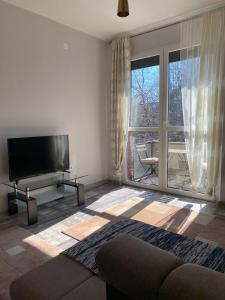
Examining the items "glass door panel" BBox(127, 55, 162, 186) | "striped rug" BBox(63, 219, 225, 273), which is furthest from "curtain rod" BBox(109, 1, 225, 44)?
"striped rug" BBox(63, 219, 225, 273)

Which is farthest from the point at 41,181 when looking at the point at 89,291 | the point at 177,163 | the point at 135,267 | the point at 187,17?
the point at 187,17

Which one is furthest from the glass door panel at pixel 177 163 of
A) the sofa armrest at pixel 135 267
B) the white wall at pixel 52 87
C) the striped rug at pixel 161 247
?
the sofa armrest at pixel 135 267

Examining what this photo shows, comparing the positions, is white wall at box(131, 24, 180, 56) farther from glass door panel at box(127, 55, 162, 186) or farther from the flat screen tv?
the flat screen tv

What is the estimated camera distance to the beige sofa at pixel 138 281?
759 millimetres

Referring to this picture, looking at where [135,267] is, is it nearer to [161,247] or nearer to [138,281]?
[138,281]

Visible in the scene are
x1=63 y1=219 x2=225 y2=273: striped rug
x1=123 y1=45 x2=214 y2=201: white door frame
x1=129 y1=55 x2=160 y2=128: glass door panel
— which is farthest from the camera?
x1=129 y1=55 x2=160 y2=128: glass door panel

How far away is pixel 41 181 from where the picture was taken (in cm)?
361

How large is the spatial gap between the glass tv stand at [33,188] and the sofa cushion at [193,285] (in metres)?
2.51

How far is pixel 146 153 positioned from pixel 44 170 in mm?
1875

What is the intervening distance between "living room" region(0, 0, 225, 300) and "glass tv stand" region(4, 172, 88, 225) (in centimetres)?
2

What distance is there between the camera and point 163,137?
411cm

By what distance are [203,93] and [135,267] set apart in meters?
3.14

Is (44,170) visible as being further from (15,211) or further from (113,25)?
(113,25)

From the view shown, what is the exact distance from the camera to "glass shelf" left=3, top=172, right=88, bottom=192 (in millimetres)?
3281
